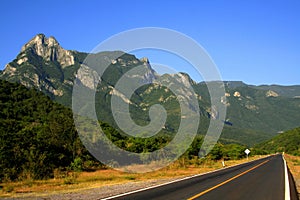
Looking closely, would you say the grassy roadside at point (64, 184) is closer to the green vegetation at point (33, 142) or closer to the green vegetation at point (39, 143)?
the green vegetation at point (39, 143)

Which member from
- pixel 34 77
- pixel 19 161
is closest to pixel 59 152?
pixel 19 161

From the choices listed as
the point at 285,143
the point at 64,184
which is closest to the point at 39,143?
the point at 64,184

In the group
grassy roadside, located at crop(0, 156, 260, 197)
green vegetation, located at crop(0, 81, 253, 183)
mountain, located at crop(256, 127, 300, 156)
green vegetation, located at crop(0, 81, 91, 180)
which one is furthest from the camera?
mountain, located at crop(256, 127, 300, 156)

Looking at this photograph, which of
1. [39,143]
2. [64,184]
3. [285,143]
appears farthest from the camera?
[285,143]

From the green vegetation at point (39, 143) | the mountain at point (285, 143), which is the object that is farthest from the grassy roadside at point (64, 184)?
the mountain at point (285, 143)

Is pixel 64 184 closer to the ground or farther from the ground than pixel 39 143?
closer to the ground

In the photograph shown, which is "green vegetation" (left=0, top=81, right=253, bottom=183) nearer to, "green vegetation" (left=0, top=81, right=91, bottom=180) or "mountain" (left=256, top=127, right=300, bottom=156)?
"green vegetation" (left=0, top=81, right=91, bottom=180)

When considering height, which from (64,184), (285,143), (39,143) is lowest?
(64,184)

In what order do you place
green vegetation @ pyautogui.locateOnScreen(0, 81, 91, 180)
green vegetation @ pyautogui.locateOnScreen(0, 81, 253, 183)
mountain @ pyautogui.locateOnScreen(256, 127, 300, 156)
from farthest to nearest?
mountain @ pyautogui.locateOnScreen(256, 127, 300, 156)
green vegetation @ pyautogui.locateOnScreen(0, 81, 253, 183)
green vegetation @ pyautogui.locateOnScreen(0, 81, 91, 180)

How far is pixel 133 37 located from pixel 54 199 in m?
16.2

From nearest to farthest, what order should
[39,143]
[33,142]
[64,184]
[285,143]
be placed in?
[64,184] < [33,142] < [39,143] < [285,143]

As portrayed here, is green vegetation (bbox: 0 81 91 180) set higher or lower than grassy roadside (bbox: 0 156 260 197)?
higher

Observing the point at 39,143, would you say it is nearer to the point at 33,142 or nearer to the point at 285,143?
the point at 33,142

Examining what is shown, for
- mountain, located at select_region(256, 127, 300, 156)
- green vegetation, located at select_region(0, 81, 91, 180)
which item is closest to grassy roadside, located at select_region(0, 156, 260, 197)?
green vegetation, located at select_region(0, 81, 91, 180)
